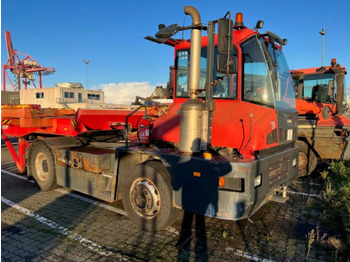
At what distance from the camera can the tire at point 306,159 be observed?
7.43 meters

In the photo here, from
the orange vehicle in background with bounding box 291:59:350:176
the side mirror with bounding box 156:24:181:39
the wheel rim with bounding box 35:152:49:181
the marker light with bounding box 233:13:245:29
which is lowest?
the wheel rim with bounding box 35:152:49:181

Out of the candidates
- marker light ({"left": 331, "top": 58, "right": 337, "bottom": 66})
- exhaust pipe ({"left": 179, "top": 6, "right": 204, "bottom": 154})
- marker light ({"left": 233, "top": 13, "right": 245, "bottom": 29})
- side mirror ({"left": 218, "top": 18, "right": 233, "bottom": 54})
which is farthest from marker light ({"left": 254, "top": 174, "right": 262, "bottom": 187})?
marker light ({"left": 331, "top": 58, "right": 337, "bottom": 66})

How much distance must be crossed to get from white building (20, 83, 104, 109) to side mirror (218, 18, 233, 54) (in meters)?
47.1

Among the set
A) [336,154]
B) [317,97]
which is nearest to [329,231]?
[336,154]

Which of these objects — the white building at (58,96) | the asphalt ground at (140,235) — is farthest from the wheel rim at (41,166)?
the white building at (58,96)

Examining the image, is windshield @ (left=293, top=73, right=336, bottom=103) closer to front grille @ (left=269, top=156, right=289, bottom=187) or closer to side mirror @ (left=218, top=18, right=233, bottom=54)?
front grille @ (left=269, top=156, right=289, bottom=187)

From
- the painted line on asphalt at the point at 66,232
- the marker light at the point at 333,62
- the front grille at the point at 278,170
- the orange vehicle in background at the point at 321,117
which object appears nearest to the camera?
the painted line on asphalt at the point at 66,232

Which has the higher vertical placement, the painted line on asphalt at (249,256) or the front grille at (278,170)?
the front grille at (278,170)

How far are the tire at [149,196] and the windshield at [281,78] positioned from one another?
82.2 inches

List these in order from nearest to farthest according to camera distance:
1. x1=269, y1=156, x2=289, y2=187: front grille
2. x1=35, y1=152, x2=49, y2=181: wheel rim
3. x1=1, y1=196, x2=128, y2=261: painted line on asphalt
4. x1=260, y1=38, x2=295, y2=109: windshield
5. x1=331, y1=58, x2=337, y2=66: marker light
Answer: x1=1, y1=196, x2=128, y2=261: painted line on asphalt → x1=269, y1=156, x2=289, y2=187: front grille → x1=260, y1=38, x2=295, y2=109: windshield → x1=35, y1=152, x2=49, y2=181: wheel rim → x1=331, y1=58, x2=337, y2=66: marker light

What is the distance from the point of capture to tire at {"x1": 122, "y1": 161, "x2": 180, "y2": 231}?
13.3 feet

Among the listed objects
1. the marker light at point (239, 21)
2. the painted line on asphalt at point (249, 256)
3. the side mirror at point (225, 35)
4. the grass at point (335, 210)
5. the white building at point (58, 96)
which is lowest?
the painted line on asphalt at point (249, 256)

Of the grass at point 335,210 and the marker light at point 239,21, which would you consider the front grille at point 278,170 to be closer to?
the grass at point 335,210

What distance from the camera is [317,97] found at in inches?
291
